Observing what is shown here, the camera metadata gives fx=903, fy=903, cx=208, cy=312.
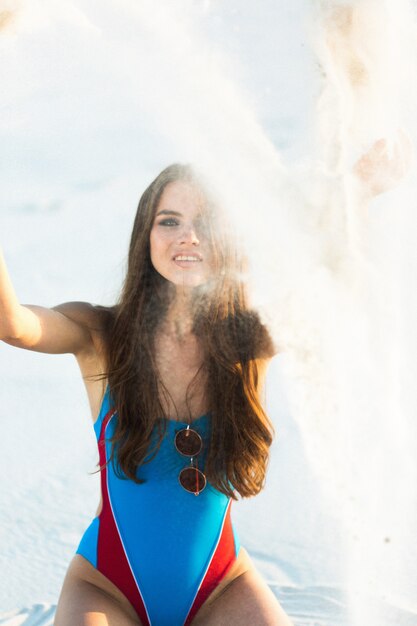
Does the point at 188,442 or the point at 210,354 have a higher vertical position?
the point at 210,354

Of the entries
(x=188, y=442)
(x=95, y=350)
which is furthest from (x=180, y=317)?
(x=188, y=442)

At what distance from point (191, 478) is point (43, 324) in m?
0.57

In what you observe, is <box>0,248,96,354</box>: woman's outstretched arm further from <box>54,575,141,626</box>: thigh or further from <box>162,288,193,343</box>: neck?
<box>54,575,141,626</box>: thigh

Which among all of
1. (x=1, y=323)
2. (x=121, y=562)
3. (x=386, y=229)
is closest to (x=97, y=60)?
(x=386, y=229)

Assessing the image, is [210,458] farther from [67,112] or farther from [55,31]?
[67,112]

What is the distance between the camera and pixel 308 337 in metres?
2.53

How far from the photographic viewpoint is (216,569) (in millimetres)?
2381

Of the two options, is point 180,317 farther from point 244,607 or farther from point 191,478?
point 244,607

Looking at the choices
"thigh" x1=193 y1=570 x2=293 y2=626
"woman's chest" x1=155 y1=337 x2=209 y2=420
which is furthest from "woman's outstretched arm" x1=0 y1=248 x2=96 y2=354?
"thigh" x1=193 y1=570 x2=293 y2=626

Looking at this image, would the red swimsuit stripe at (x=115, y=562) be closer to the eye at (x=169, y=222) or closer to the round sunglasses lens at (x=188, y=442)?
the round sunglasses lens at (x=188, y=442)

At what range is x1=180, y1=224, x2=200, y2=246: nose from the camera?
2.31 m

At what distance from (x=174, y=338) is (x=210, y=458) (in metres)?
0.35

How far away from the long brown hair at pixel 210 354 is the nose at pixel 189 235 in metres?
0.07

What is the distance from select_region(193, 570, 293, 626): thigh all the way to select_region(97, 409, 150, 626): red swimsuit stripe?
163mm
